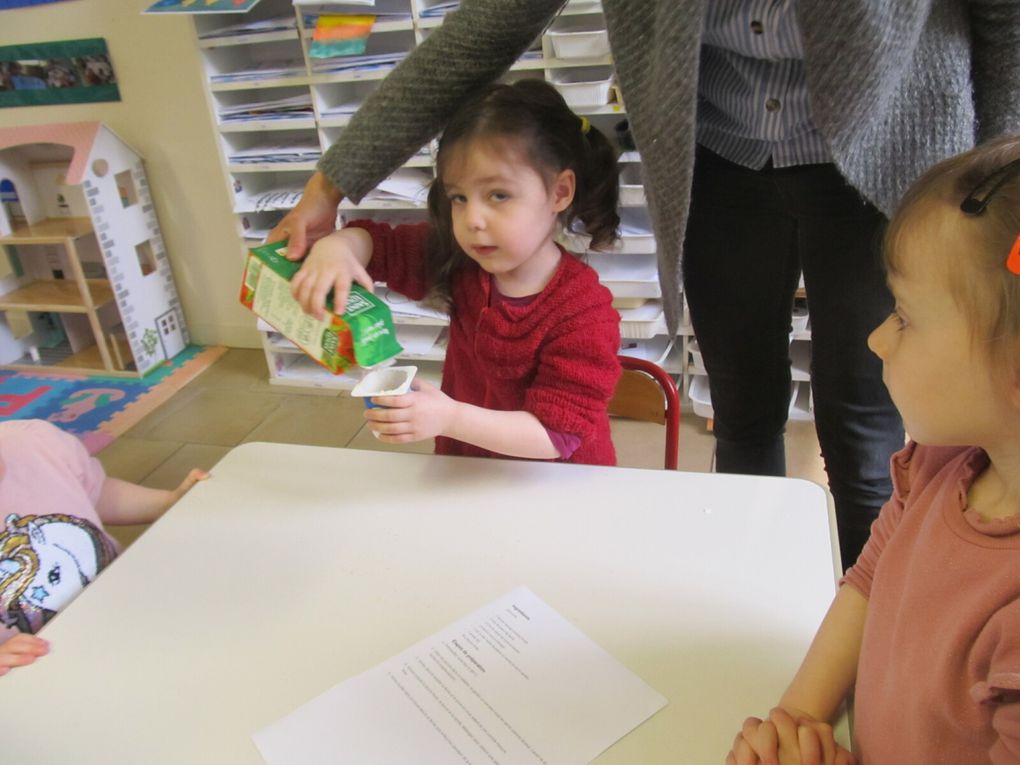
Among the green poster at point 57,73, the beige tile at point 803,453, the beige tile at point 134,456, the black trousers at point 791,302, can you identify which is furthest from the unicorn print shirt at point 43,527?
the green poster at point 57,73

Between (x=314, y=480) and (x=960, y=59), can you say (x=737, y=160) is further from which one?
(x=314, y=480)

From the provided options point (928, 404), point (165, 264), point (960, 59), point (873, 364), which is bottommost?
point (165, 264)

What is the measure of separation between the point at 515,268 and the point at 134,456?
5.46ft

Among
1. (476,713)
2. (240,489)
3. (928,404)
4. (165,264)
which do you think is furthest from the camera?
(165,264)

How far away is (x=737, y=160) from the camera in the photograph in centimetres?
98

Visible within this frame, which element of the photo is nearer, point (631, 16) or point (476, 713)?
point (476, 713)

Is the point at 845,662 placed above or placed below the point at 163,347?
above

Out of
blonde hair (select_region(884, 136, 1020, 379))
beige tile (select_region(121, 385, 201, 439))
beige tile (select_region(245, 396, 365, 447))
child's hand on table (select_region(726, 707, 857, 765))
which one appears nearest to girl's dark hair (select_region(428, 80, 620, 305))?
blonde hair (select_region(884, 136, 1020, 379))

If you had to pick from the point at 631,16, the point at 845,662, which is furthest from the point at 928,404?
the point at 631,16

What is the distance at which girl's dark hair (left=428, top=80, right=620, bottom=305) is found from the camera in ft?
3.12

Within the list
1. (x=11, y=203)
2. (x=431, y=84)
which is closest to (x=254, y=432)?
(x=11, y=203)

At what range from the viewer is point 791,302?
1111 millimetres

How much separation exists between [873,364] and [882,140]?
30cm

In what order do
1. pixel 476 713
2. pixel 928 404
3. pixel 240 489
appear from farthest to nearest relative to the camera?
pixel 240 489 < pixel 476 713 < pixel 928 404
